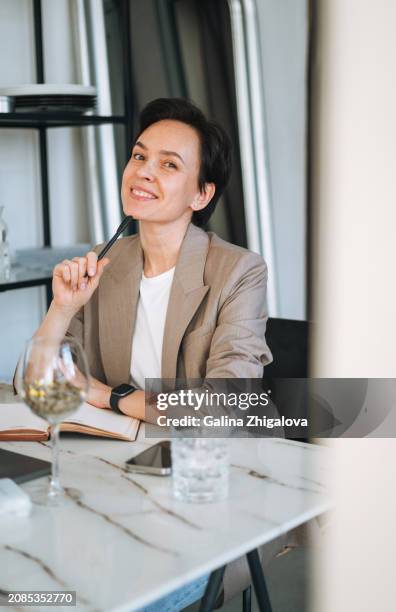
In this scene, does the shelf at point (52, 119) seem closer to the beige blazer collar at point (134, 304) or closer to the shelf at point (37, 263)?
the shelf at point (37, 263)

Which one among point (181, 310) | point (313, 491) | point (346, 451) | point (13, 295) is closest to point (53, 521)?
point (313, 491)

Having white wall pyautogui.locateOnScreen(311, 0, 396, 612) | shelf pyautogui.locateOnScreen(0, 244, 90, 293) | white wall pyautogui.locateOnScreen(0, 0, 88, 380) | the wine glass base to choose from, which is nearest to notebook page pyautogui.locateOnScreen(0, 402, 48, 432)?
the wine glass base

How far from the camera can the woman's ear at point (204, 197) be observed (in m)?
1.97

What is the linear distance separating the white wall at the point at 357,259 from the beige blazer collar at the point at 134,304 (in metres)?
1.40

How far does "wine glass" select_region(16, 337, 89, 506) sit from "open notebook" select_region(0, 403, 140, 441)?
10.7 inches

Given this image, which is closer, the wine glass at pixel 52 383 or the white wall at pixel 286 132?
the wine glass at pixel 52 383

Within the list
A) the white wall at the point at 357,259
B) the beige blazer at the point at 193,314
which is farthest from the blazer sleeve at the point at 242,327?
the white wall at the point at 357,259

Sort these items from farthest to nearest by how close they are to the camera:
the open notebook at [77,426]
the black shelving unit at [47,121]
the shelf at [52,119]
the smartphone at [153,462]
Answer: the black shelving unit at [47,121] → the shelf at [52,119] → the open notebook at [77,426] → the smartphone at [153,462]

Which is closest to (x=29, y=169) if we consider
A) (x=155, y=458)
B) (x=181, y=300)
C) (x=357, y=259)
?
(x=181, y=300)

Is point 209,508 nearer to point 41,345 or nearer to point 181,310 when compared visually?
point 41,345

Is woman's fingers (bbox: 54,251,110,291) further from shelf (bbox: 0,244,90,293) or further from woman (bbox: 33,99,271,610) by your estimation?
shelf (bbox: 0,244,90,293)

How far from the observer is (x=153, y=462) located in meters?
1.18

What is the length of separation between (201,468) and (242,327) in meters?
0.67

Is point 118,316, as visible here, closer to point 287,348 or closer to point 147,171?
point 147,171
